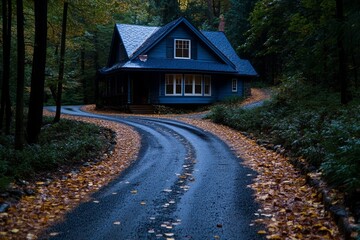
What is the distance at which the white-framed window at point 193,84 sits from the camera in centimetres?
3191

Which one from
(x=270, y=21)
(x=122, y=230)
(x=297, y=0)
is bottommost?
(x=122, y=230)

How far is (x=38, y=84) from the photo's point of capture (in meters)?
12.0

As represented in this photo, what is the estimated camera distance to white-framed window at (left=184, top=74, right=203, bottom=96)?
31.9m

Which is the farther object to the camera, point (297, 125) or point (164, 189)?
point (297, 125)

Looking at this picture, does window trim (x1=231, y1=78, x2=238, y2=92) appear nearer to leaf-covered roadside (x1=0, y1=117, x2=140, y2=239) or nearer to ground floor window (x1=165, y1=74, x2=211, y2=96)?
ground floor window (x1=165, y1=74, x2=211, y2=96)

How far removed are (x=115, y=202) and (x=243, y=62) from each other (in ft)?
107

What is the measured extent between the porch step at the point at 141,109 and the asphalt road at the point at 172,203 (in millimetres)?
18074

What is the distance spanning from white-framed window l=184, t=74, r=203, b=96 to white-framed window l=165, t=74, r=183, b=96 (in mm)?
540

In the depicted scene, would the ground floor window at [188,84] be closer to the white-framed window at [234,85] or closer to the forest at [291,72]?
the white-framed window at [234,85]

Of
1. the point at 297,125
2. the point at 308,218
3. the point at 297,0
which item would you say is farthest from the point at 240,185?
the point at 297,0

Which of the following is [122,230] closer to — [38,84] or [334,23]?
[38,84]

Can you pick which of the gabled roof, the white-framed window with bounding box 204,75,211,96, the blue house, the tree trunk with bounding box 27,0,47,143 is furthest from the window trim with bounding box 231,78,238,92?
the tree trunk with bounding box 27,0,47,143

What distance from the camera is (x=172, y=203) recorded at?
22.5 feet

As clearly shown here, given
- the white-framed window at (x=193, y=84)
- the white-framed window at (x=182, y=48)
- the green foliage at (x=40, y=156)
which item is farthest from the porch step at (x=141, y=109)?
the green foliage at (x=40, y=156)
